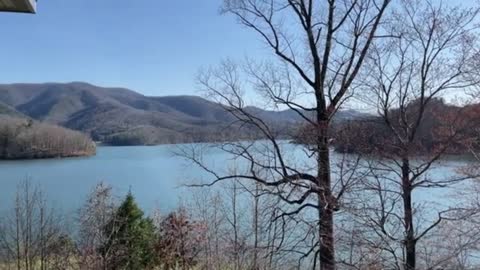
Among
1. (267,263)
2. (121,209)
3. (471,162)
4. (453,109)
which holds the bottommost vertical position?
(267,263)

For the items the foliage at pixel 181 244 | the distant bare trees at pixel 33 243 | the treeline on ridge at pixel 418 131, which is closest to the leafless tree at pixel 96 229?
the distant bare trees at pixel 33 243

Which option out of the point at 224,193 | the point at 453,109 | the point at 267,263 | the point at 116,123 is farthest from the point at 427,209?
the point at 116,123

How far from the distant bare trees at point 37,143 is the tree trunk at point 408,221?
64.0 m

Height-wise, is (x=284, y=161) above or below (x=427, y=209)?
above

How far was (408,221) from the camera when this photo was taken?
8.19 meters

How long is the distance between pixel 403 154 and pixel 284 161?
2.20 meters

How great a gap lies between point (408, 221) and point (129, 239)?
7.02 m

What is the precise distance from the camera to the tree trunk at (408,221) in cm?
795

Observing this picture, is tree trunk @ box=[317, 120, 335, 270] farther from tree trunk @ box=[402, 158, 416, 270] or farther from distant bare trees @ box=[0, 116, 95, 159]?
distant bare trees @ box=[0, 116, 95, 159]

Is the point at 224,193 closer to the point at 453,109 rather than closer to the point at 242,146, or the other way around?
the point at 242,146

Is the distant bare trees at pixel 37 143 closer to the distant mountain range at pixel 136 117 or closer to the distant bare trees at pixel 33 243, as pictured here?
the distant mountain range at pixel 136 117

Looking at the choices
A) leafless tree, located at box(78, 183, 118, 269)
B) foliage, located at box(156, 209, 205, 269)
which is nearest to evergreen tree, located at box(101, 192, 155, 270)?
leafless tree, located at box(78, 183, 118, 269)

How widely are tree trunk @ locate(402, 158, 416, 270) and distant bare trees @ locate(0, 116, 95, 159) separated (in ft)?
210

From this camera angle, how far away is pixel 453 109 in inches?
342
